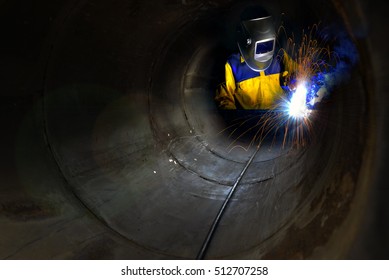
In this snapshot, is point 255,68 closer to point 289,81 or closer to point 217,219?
point 289,81

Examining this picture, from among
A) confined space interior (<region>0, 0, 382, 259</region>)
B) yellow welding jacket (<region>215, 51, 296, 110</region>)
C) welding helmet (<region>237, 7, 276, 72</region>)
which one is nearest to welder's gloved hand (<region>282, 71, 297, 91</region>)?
yellow welding jacket (<region>215, 51, 296, 110</region>)

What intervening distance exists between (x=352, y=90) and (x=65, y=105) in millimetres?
1873

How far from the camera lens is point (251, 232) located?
7.52 ft

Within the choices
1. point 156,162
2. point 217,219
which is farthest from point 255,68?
point 217,219

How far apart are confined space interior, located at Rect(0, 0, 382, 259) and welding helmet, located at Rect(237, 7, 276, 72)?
13 centimetres

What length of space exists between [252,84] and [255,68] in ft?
1.70

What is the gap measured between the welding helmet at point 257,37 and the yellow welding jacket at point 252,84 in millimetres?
347

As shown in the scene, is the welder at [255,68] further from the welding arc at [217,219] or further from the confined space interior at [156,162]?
the welding arc at [217,219]

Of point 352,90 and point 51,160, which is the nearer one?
point 352,90

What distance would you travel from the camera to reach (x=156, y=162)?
3.29 metres

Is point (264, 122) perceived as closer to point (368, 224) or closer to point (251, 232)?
point (251, 232)

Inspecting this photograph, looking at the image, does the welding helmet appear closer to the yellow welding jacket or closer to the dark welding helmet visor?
the dark welding helmet visor
